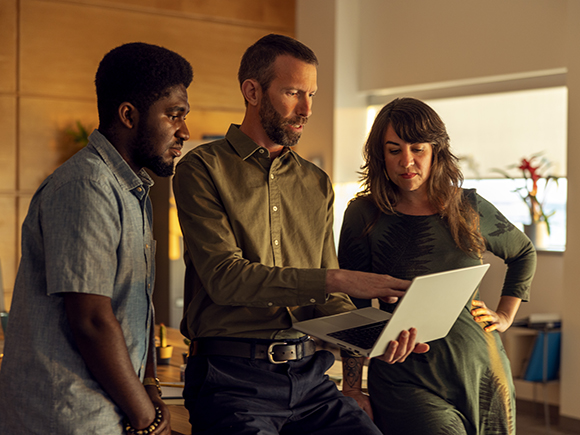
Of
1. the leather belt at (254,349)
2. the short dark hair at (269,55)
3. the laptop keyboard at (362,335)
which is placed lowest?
the leather belt at (254,349)

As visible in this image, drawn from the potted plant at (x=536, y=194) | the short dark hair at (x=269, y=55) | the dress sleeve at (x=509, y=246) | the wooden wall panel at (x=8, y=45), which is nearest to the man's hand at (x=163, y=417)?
the short dark hair at (x=269, y=55)

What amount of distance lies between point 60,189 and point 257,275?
497mm

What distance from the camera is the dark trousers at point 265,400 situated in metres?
1.54

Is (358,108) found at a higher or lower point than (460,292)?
higher

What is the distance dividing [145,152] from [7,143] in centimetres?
460

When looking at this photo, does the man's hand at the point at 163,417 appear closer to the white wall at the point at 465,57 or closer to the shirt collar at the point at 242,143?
the shirt collar at the point at 242,143

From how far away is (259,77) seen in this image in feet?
5.79

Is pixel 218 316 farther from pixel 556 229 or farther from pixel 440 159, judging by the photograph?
pixel 556 229

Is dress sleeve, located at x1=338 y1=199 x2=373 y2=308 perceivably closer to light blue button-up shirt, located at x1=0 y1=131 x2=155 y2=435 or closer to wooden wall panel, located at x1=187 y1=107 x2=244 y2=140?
light blue button-up shirt, located at x1=0 y1=131 x2=155 y2=435

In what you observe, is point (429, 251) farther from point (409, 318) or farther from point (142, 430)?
point (142, 430)

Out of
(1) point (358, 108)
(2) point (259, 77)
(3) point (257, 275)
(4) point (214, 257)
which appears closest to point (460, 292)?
(3) point (257, 275)

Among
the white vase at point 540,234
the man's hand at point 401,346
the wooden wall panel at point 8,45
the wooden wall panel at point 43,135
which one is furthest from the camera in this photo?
the wooden wall panel at point 43,135

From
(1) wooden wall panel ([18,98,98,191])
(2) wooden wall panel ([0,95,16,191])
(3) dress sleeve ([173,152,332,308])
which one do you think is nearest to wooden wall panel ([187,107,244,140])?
(1) wooden wall panel ([18,98,98,191])

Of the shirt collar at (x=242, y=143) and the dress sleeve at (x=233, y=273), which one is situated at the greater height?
the shirt collar at (x=242, y=143)
